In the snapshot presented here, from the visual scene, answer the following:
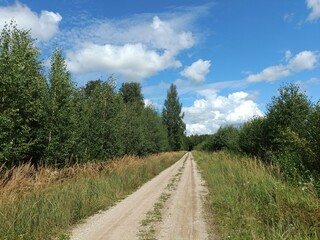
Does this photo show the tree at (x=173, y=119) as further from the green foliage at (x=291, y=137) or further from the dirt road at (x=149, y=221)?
the dirt road at (x=149, y=221)

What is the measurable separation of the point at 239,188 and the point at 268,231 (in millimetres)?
5768

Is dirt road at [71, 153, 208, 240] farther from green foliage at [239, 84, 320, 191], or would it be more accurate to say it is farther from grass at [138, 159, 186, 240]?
green foliage at [239, 84, 320, 191]

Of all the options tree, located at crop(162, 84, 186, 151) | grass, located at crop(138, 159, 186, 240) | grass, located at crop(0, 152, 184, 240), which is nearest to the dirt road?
grass, located at crop(138, 159, 186, 240)

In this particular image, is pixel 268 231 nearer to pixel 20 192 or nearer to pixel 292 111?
pixel 20 192

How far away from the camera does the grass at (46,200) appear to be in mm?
7789

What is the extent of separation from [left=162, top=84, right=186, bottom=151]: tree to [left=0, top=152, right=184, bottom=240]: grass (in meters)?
65.3

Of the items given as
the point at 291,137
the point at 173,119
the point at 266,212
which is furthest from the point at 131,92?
the point at 266,212

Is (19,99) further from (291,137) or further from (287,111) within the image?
(287,111)

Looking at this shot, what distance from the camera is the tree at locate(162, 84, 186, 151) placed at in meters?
80.9

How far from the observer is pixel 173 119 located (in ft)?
265

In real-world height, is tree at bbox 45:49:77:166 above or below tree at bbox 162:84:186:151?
below

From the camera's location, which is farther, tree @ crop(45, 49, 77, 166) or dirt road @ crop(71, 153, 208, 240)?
tree @ crop(45, 49, 77, 166)

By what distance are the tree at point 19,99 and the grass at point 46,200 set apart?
245cm

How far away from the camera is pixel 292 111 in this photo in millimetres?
23422
